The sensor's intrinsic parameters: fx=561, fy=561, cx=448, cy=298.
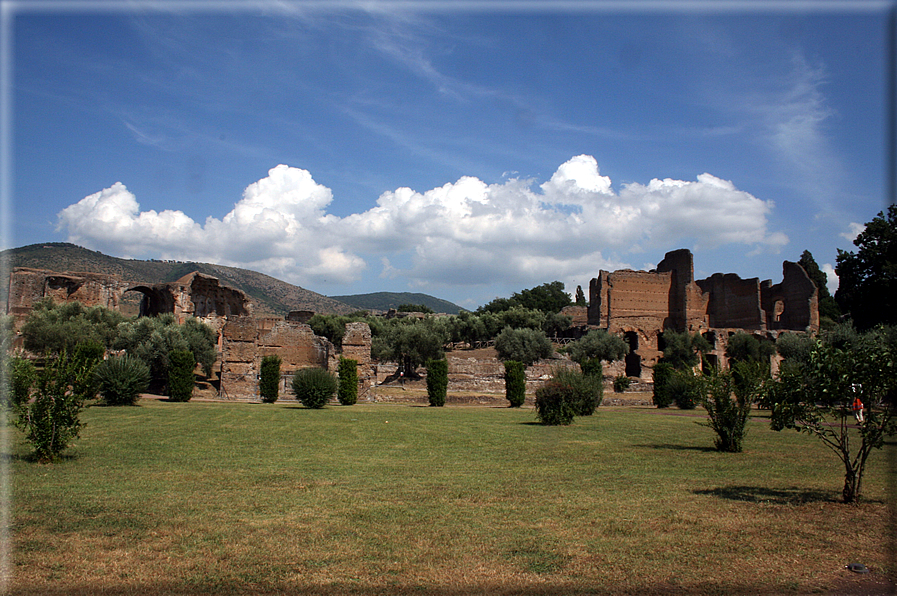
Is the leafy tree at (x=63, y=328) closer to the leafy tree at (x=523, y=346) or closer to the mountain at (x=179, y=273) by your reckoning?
the leafy tree at (x=523, y=346)

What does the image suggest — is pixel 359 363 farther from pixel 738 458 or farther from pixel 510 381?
pixel 738 458

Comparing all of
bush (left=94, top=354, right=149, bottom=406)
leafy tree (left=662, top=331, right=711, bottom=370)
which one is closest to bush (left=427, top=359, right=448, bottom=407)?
bush (left=94, top=354, right=149, bottom=406)

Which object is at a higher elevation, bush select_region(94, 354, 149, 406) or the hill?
the hill

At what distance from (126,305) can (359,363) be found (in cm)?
5681

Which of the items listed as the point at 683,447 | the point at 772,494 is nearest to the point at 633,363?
the point at 683,447

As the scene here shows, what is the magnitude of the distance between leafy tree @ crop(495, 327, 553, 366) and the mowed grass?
88.8 ft

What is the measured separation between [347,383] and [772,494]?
619 inches

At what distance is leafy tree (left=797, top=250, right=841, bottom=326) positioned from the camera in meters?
60.6

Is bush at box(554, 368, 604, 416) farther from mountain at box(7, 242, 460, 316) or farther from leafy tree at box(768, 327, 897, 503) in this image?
mountain at box(7, 242, 460, 316)

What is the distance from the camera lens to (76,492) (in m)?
6.00

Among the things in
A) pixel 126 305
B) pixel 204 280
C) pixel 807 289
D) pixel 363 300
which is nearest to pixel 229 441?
pixel 204 280

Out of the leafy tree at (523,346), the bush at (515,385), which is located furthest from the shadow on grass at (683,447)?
the leafy tree at (523,346)

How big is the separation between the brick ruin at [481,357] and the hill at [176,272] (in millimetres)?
13746

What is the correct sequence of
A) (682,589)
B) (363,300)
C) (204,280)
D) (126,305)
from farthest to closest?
(363,300)
(126,305)
(204,280)
(682,589)
